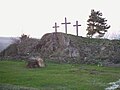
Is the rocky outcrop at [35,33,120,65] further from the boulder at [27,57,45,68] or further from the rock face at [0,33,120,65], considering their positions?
the boulder at [27,57,45,68]

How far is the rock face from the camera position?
188 ft

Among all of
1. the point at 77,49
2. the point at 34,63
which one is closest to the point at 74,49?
the point at 77,49

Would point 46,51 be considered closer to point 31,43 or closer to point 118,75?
point 31,43

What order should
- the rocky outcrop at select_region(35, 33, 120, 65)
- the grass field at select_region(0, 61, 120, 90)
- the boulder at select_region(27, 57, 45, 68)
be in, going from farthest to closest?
the rocky outcrop at select_region(35, 33, 120, 65)
the boulder at select_region(27, 57, 45, 68)
the grass field at select_region(0, 61, 120, 90)

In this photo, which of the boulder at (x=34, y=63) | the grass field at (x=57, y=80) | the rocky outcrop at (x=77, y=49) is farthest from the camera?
the rocky outcrop at (x=77, y=49)

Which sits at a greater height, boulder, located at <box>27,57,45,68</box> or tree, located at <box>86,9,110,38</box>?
tree, located at <box>86,9,110,38</box>

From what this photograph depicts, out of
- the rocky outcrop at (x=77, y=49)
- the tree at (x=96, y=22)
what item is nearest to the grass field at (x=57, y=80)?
the rocky outcrop at (x=77, y=49)

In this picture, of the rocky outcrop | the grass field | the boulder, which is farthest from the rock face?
the grass field

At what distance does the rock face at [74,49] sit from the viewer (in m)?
57.3

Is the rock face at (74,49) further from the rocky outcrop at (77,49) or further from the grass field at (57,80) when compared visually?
the grass field at (57,80)

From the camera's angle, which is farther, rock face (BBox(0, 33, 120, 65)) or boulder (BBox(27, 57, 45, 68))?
rock face (BBox(0, 33, 120, 65))

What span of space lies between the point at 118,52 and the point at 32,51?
1562 cm

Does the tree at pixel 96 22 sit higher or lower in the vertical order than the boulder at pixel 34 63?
higher

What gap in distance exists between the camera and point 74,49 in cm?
6144
